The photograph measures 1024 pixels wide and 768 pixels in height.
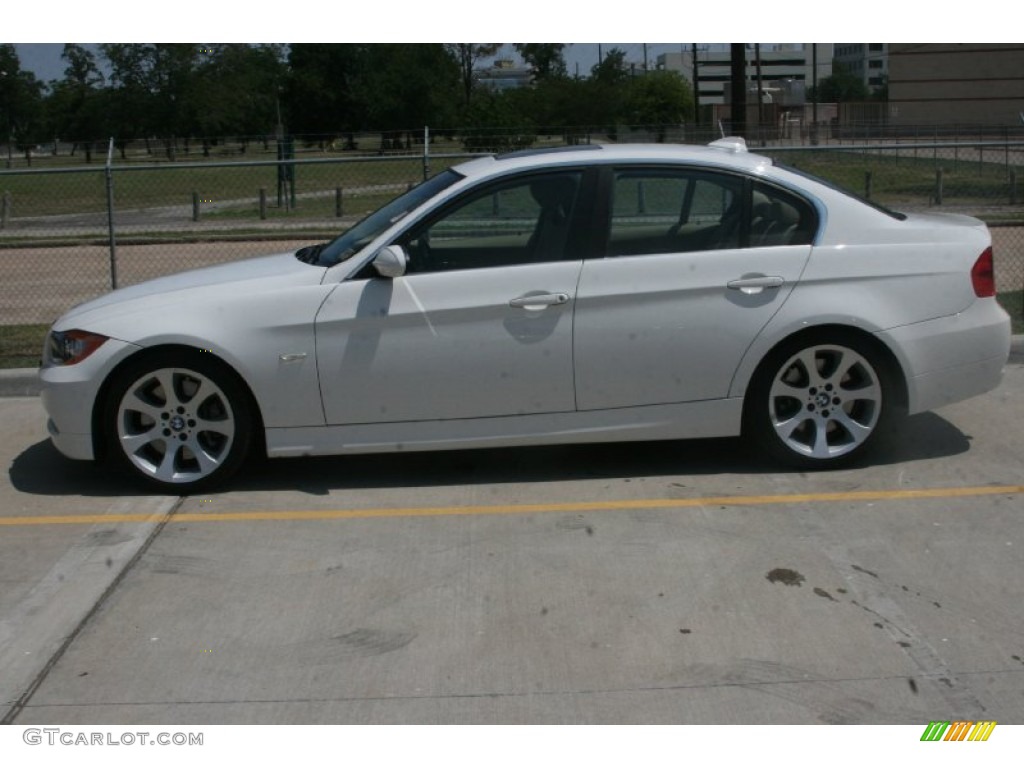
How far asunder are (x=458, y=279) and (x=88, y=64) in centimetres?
2119

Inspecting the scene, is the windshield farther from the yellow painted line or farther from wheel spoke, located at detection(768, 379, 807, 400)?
wheel spoke, located at detection(768, 379, 807, 400)

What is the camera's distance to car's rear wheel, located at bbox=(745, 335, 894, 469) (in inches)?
246

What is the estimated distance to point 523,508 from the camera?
6.02 m

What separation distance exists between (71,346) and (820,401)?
3.75 m

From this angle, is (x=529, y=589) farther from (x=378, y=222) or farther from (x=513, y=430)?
(x=378, y=222)

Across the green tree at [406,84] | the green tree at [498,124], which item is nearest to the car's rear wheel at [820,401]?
the green tree at [498,124]

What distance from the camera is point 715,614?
15.5 ft

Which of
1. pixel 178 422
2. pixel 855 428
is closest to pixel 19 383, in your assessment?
pixel 178 422

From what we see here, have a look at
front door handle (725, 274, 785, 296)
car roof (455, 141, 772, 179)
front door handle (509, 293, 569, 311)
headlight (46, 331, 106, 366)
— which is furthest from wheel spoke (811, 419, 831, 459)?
headlight (46, 331, 106, 366)

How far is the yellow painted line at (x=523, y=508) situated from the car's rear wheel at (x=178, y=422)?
285 mm

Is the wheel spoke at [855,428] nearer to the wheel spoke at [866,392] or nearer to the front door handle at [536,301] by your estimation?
the wheel spoke at [866,392]

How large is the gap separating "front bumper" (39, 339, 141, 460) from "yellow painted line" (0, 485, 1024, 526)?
38 centimetres

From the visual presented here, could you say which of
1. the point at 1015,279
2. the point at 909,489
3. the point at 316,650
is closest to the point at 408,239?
the point at 316,650

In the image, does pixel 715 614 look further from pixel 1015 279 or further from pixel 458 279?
pixel 1015 279
